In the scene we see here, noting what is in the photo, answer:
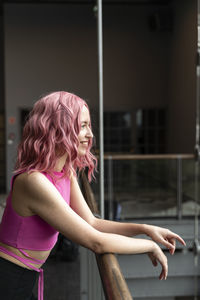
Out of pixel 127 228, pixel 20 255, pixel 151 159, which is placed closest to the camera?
pixel 20 255

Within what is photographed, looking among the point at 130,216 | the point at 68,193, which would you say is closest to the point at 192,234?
the point at 130,216

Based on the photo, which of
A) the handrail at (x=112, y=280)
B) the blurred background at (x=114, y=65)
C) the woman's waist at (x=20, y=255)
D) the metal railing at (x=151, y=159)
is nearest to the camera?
the handrail at (x=112, y=280)

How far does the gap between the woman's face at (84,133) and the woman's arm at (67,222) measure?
0.55 ft

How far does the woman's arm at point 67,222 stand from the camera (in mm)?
1081

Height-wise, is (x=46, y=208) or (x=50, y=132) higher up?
(x=50, y=132)

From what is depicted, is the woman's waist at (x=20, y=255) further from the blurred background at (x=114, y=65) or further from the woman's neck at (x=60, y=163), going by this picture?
the blurred background at (x=114, y=65)

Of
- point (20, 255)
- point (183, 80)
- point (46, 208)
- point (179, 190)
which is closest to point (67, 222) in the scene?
point (46, 208)

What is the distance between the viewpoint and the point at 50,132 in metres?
1.16

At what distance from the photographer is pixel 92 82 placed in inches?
339

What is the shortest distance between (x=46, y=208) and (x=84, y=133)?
256 millimetres

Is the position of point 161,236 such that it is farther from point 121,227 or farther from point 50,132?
point 50,132

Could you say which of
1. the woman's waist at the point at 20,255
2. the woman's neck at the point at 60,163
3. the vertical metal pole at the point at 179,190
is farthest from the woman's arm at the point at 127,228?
the vertical metal pole at the point at 179,190

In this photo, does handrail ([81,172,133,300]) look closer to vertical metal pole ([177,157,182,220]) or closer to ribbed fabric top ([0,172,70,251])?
ribbed fabric top ([0,172,70,251])

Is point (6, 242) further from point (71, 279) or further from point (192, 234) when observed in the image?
point (192, 234)
